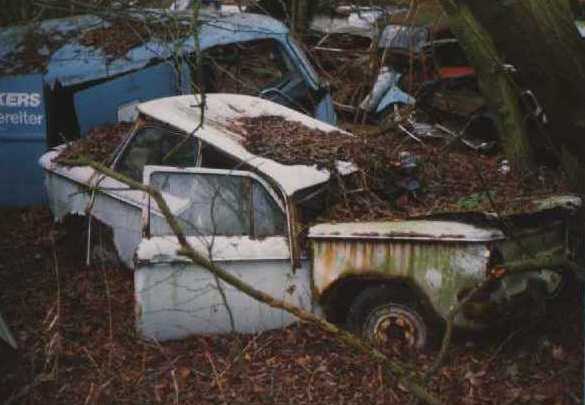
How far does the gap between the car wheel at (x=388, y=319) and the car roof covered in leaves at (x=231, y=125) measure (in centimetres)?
86

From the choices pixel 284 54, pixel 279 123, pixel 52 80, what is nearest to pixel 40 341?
pixel 279 123

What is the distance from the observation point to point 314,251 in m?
5.60

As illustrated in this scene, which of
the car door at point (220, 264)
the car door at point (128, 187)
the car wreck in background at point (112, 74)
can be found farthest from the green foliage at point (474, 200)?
the car wreck in background at point (112, 74)

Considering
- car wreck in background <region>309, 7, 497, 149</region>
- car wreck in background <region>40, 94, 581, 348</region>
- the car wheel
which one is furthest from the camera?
car wreck in background <region>309, 7, 497, 149</region>

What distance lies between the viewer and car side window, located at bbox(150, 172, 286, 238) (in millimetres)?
5770

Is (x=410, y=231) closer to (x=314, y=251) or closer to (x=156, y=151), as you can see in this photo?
(x=314, y=251)

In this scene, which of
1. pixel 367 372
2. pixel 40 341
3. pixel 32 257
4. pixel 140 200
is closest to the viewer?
pixel 367 372

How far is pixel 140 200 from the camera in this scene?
6.68m

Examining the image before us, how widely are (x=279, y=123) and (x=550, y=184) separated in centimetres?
212

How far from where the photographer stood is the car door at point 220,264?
5.67 metres

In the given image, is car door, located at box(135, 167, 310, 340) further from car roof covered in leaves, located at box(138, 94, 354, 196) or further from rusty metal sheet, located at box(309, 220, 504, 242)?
rusty metal sheet, located at box(309, 220, 504, 242)

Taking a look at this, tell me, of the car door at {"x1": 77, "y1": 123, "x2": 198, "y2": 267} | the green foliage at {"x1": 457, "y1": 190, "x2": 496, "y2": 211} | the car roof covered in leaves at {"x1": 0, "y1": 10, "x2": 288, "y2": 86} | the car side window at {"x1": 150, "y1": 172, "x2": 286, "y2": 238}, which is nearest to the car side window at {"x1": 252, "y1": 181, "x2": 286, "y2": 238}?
the car side window at {"x1": 150, "y1": 172, "x2": 286, "y2": 238}

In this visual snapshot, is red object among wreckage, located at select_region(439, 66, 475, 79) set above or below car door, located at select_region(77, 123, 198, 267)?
above

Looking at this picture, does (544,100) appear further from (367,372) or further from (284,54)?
(284,54)
